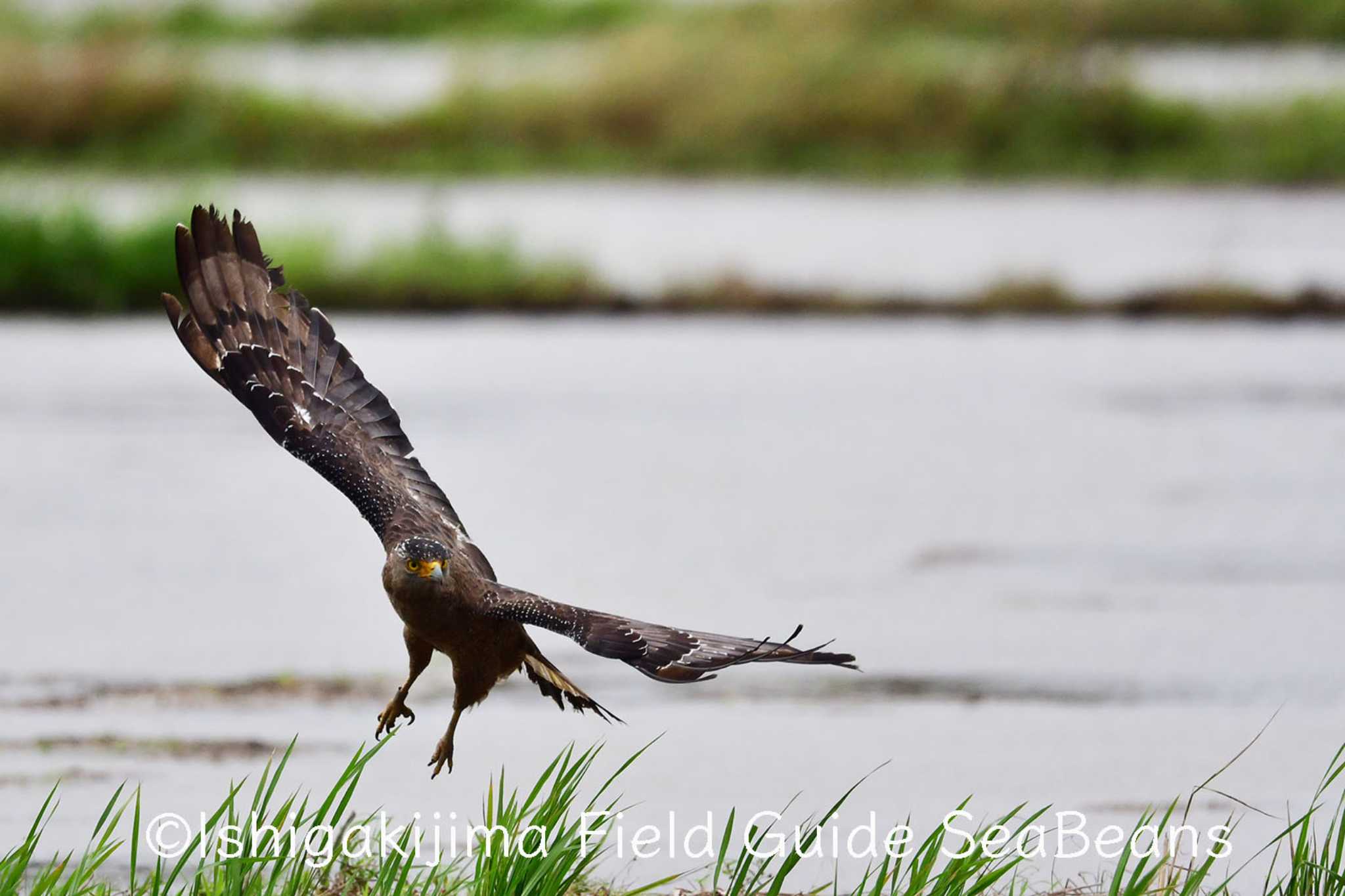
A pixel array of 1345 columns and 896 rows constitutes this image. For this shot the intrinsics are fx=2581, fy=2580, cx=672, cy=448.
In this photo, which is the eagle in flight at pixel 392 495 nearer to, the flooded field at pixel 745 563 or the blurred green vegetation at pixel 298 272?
the flooded field at pixel 745 563

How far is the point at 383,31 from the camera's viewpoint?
4791 cm

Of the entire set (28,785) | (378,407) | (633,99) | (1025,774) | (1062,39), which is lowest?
(28,785)

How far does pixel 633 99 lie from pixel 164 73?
261 inches

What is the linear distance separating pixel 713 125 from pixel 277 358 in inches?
1207

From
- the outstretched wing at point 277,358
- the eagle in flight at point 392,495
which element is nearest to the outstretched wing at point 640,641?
the eagle in flight at point 392,495

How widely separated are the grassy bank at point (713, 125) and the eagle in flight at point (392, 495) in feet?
93.0

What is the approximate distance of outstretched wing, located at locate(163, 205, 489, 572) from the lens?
663 centimetres

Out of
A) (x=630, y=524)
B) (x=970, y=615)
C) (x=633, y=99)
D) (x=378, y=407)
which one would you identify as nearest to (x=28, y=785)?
(x=378, y=407)

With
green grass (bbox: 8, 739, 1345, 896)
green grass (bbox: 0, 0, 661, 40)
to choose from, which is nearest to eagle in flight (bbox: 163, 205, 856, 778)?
green grass (bbox: 8, 739, 1345, 896)

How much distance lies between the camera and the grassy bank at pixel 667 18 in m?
42.7

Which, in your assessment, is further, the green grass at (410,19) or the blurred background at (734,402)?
the green grass at (410,19)

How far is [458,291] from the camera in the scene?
22656 millimetres

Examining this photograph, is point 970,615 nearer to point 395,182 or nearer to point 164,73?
point 395,182

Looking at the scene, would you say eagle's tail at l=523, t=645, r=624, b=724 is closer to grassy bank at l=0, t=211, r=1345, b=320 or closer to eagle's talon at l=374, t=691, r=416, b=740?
eagle's talon at l=374, t=691, r=416, b=740
